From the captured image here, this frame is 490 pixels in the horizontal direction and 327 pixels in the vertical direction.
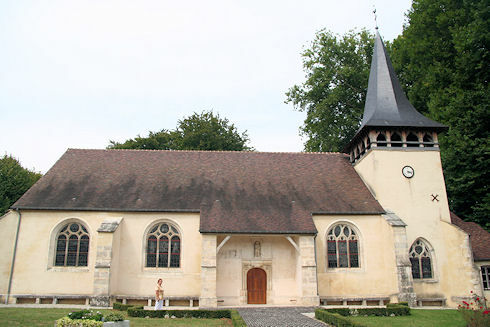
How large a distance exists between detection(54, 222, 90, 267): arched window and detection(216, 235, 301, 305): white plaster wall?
6.92 meters

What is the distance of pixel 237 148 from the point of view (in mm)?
39531

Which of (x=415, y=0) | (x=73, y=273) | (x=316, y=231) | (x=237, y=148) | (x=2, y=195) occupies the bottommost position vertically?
(x=73, y=273)

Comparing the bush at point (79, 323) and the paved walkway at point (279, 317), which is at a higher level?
the bush at point (79, 323)

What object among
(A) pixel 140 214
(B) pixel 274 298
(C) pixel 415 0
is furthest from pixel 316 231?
(C) pixel 415 0

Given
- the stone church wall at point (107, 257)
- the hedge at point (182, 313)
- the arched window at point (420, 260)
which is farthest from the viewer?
the arched window at point (420, 260)

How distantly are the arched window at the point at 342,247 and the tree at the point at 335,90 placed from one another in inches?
507

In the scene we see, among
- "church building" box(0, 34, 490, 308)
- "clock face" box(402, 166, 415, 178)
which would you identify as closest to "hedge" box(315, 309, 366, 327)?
"church building" box(0, 34, 490, 308)

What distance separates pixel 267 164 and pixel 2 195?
63.9 ft

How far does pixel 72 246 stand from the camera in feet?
63.7

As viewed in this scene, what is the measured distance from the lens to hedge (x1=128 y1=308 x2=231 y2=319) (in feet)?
47.4

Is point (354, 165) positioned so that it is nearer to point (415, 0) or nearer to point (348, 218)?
point (348, 218)

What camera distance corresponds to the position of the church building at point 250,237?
18.5 meters

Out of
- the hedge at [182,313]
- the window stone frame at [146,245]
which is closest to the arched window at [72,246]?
the window stone frame at [146,245]

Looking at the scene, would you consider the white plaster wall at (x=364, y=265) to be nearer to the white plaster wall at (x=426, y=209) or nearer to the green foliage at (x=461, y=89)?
the white plaster wall at (x=426, y=209)
